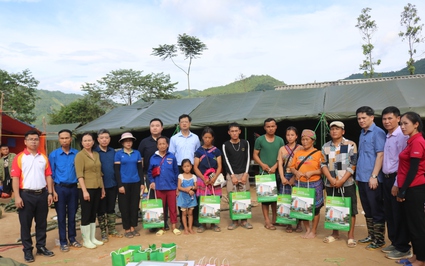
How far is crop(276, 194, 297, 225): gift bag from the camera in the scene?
430 centimetres

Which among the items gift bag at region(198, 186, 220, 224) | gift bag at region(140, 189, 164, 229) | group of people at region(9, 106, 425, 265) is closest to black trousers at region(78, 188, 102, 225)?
group of people at region(9, 106, 425, 265)

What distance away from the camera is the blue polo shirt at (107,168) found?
4309 mm

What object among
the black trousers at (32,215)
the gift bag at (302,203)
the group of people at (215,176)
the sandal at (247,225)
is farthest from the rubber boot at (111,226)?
the gift bag at (302,203)

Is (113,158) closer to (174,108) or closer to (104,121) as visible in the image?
(174,108)

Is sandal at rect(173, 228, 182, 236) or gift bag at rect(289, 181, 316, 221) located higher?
gift bag at rect(289, 181, 316, 221)

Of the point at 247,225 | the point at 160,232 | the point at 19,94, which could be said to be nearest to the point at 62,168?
the point at 160,232

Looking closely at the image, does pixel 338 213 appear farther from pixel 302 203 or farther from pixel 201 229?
pixel 201 229

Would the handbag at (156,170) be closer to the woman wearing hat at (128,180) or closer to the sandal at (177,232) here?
the woman wearing hat at (128,180)

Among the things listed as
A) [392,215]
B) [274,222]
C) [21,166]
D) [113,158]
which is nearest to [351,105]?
[274,222]

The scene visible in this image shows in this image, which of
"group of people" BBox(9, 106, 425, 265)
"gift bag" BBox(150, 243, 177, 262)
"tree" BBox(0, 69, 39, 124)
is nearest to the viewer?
"gift bag" BBox(150, 243, 177, 262)

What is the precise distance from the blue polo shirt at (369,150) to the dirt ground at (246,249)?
0.84m

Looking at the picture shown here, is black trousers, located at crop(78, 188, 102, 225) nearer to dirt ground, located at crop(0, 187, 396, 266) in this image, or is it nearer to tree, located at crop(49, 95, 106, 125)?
dirt ground, located at crop(0, 187, 396, 266)

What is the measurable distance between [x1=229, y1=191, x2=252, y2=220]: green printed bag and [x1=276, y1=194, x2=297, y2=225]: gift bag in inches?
17.1

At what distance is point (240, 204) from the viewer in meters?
4.54
